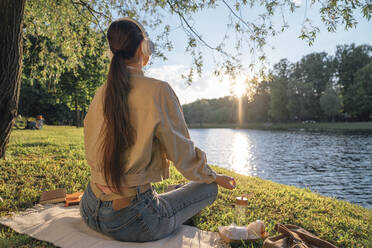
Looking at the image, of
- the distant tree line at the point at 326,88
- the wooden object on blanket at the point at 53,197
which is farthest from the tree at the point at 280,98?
the wooden object on blanket at the point at 53,197

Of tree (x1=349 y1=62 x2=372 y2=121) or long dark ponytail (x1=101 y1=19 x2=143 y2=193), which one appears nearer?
long dark ponytail (x1=101 y1=19 x2=143 y2=193)

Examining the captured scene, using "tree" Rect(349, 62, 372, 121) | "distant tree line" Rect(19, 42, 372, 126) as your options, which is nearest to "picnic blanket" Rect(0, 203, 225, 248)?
"distant tree line" Rect(19, 42, 372, 126)

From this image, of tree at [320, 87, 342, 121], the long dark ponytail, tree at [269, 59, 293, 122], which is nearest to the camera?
the long dark ponytail

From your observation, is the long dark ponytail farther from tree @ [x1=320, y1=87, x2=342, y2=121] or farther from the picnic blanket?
tree @ [x1=320, y1=87, x2=342, y2=121]

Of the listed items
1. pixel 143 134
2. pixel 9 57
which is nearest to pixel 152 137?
pixel 143 134

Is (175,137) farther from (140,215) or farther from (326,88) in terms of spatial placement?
(326,88)

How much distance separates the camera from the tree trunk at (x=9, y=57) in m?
3.47

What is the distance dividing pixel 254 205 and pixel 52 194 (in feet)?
8.48

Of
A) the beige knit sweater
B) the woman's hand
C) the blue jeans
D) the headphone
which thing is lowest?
the blue jeans

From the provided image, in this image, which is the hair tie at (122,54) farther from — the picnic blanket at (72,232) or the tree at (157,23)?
the tree at (157,23)

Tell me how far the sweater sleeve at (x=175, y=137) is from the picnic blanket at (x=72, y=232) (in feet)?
1.97

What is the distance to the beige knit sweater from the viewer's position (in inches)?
61.7

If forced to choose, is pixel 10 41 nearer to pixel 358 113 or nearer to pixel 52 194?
pixel 52 194

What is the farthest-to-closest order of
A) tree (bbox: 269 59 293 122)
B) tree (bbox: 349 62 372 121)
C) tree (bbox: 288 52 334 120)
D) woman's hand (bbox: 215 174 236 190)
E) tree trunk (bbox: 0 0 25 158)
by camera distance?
tree (bbox: 269 59 293 122)
tree (bbox: 288 52 334 120)
tree (bbox: 349 62 372 121)
tree trunk (bbox: 0 0 25 158)
woman's hand (bbox: 215 174 236 190)
